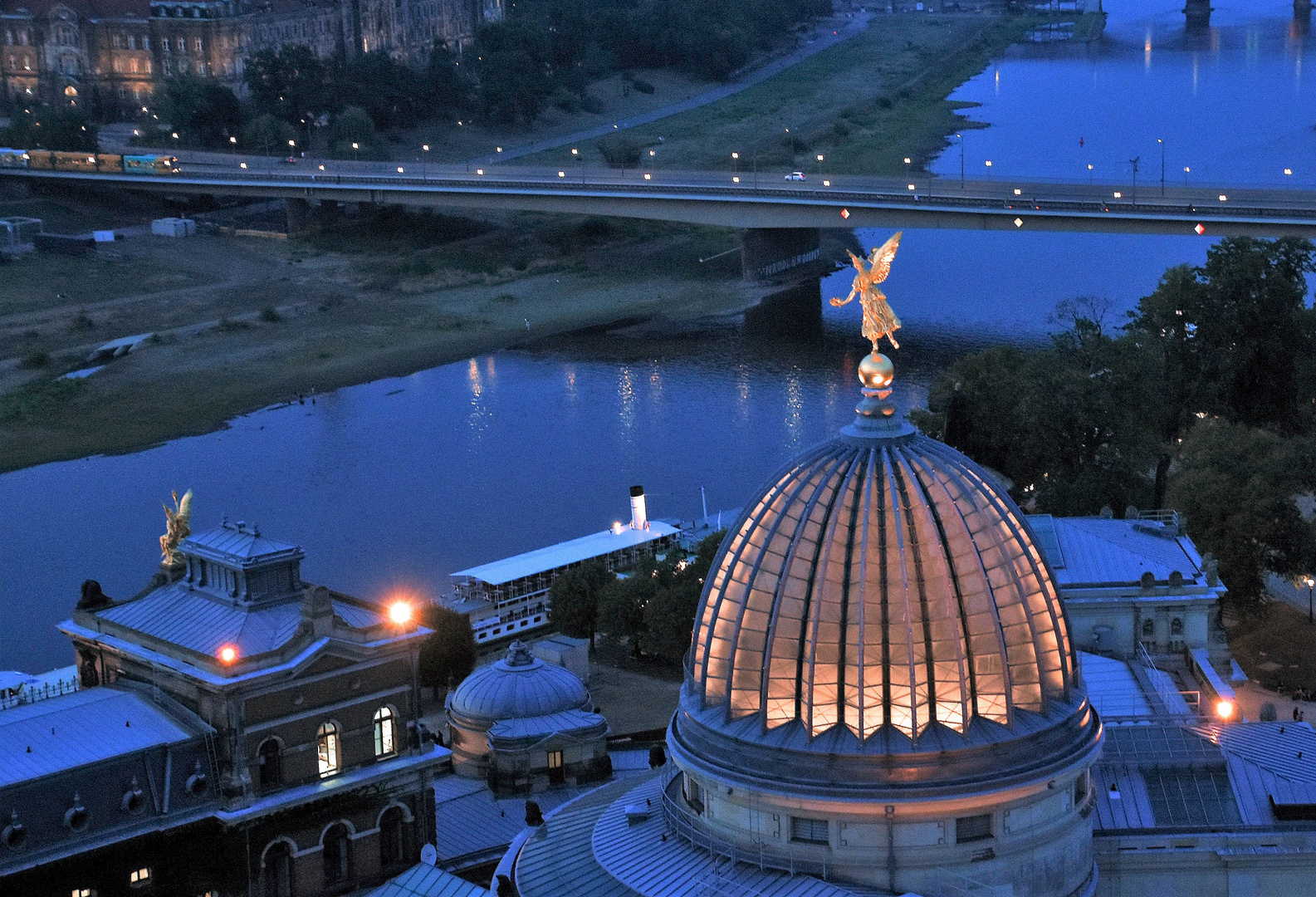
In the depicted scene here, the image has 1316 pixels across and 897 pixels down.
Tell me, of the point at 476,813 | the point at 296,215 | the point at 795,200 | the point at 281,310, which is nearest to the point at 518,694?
the point at 476,813

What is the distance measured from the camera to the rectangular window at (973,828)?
154 feet

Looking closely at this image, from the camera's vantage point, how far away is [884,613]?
47281mm

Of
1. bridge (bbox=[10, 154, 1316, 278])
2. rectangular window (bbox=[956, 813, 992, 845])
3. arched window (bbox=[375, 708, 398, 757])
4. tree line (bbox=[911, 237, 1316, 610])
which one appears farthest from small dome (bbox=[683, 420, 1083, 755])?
bridge (bbox=[10, 154, 1316, 278])

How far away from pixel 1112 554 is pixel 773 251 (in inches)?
4088

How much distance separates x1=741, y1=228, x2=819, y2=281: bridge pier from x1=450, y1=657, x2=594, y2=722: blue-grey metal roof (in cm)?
10761

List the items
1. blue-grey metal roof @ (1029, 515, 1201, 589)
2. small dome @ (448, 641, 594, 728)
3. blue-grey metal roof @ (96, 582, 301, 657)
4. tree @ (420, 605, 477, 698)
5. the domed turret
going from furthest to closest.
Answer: tree @ (420, 605, 477, 698) → blue-grey metal roof @ (1029, 515, 1201, 589) → small dome @ (448, 641, 594, 728) → the domed turret → blue-grey metal roof @ (96, 582, 301, 657)

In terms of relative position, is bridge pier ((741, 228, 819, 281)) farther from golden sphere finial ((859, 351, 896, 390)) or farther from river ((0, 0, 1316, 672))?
golden sphere finial ((859, 351, 896, 390))

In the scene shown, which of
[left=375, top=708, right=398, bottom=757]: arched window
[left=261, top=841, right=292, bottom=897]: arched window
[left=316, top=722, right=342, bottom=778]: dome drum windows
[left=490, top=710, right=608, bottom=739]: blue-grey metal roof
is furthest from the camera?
[left=490, top=710, right=608, bottom=739]: blue-grey metal roof

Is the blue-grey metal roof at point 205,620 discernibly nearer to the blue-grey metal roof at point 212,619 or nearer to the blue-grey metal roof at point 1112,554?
the blue-grey metal roof at point 212,619

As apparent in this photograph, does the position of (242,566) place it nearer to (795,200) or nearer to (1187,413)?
(1187,413)

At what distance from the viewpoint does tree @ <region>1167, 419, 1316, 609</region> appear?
88938 mm

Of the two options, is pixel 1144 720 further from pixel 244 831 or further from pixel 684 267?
pixel 684 267

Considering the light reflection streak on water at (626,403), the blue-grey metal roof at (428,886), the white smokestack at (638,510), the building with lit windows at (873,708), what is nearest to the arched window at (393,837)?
the blue-grey metal roof at (428,886)

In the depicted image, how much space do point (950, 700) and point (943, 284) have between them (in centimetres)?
13062
